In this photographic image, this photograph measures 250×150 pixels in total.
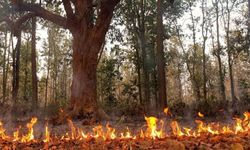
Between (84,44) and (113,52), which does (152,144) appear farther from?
(113,52)

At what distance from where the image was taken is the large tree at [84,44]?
1294 centimetres

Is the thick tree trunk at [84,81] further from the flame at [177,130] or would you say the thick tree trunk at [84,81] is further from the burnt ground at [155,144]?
the burnt ground at [155,144]

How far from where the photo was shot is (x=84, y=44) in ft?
43.4

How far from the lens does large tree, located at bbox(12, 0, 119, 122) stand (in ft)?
42.4

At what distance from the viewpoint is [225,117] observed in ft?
48.4

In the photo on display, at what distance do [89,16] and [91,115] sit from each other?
156 inches

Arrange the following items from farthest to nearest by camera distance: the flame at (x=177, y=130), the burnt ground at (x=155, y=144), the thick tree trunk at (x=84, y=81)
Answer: the thick tree trunk at (x=84, y=81) → the flame at (x=177, y=130) → the burnt ground at (x=155, y=144)

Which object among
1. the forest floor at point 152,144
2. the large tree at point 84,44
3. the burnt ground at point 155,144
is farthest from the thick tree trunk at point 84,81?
the burnt ground at point 155,144

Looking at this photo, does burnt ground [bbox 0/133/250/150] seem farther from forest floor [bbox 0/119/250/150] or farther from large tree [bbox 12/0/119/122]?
large tree [bbox 12/0/119/122]

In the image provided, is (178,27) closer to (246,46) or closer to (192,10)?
(192,10)

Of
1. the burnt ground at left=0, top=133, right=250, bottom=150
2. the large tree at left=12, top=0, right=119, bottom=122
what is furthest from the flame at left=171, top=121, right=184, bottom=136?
the large tree at left=12, top=0, right=119, bottom=122

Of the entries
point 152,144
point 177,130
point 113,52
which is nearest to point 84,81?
point 177,130

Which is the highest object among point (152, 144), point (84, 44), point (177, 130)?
point (84, 44)

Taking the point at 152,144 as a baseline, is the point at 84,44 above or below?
above
